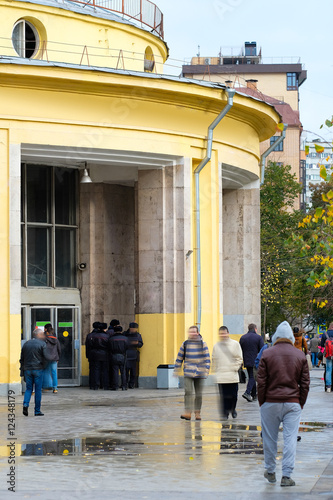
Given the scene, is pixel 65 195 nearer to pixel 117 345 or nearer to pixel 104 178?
pixel 104 178

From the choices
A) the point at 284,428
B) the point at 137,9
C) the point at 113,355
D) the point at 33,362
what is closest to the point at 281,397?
the point at 284,428

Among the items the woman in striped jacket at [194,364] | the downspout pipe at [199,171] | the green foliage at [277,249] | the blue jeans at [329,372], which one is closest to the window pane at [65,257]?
the downspout pipe at [199,171]

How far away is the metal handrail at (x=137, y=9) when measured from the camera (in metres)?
25.7

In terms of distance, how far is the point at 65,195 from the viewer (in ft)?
84.5

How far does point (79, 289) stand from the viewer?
1023 inches

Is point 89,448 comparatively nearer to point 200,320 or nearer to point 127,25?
point 200,320

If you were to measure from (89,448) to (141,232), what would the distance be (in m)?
12.2

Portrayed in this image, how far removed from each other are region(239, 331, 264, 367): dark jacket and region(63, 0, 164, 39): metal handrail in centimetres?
975

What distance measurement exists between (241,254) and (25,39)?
9.14m

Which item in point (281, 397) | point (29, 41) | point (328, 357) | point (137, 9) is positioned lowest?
point (328, 357)

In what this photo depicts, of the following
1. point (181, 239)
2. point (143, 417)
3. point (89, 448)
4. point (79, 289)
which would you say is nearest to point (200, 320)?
point (181, 239)

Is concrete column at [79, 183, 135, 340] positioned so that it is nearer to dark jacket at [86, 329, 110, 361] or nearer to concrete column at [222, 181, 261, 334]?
dark jacket at [86, 329, 110, 361]

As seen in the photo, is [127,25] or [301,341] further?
[127,25]

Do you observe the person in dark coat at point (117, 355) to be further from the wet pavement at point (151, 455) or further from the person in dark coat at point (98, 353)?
the wet pavement at point (151, 455)
